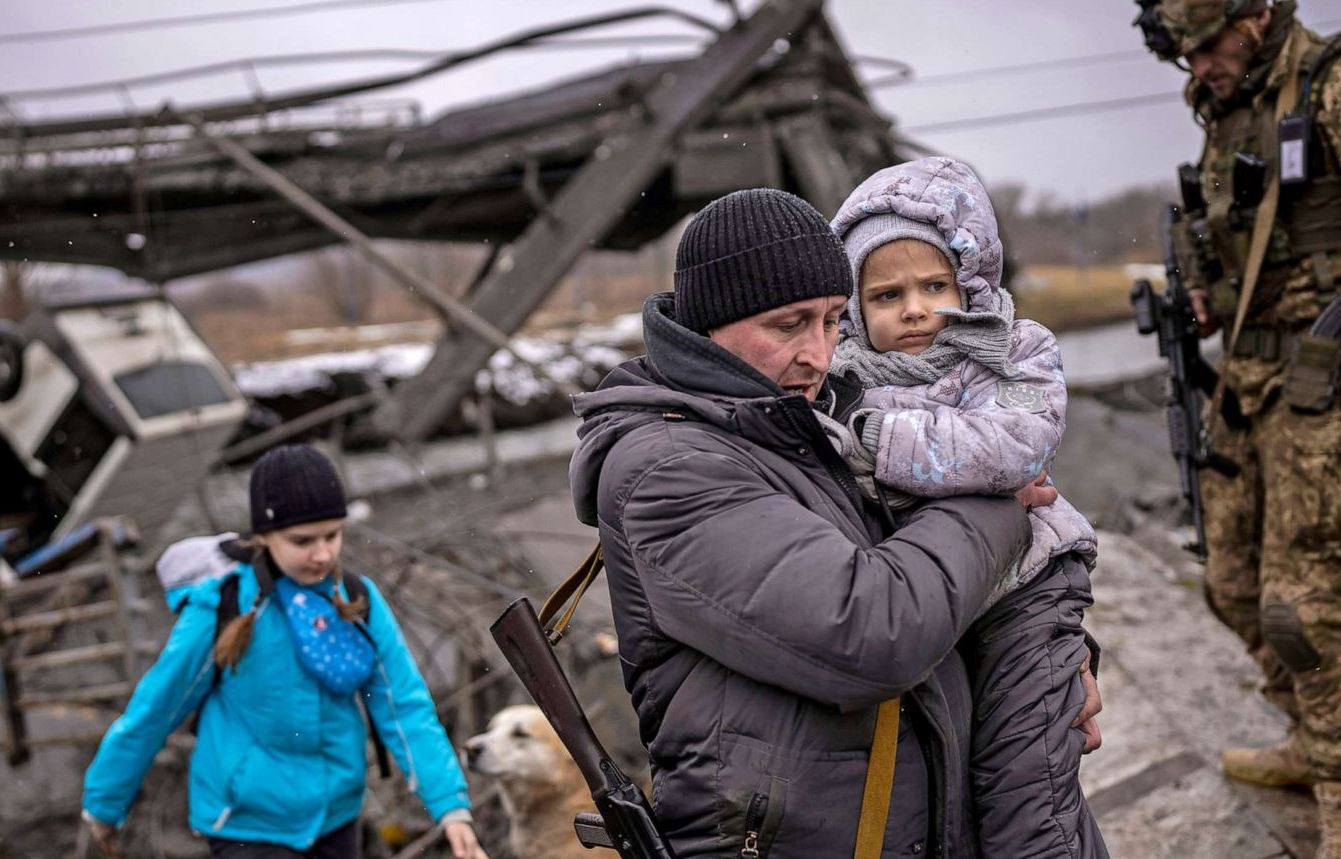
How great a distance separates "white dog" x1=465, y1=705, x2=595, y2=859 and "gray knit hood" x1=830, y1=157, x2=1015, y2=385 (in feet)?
7.57

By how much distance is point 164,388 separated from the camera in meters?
8.77

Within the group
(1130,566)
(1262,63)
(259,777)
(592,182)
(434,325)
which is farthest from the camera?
(434,325)

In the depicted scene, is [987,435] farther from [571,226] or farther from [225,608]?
[571,226]

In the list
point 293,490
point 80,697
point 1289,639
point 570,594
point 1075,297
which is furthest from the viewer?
point 1075,297

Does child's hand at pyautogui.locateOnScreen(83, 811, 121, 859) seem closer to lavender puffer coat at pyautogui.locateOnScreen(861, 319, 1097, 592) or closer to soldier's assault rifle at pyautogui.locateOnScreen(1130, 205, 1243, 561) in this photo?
lavender puffer coat at pyautogui.locateOnScreen(861, 319, 1097, 592)

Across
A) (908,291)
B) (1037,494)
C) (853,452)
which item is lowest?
(1037,494)

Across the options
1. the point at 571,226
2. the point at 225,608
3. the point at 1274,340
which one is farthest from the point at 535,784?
the point at 571,226

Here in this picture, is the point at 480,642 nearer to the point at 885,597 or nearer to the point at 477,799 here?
the point at 477,799

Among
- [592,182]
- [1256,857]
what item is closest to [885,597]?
[1256,857]

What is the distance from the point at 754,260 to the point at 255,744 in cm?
209

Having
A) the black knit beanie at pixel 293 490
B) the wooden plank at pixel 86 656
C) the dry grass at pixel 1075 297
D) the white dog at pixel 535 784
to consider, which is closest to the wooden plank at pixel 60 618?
the wooden plank at pixel 86 656

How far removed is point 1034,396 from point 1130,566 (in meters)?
4.77

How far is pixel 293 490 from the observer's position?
2.89m

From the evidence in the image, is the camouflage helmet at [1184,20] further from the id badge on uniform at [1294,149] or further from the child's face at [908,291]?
the child's face at [908,291]
